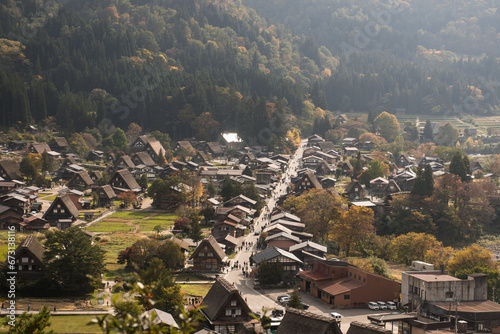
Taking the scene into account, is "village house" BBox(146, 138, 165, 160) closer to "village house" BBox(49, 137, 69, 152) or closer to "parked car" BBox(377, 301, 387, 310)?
"village house" BBox(49, 137, 69, 152)

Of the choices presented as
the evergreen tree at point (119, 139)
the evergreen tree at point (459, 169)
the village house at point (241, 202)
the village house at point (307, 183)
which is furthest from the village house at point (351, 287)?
the evergreen tree at point (119, 139)

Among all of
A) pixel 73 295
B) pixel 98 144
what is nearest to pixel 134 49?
pixel 98 144

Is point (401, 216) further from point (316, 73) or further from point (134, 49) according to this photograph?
point (316, 73)

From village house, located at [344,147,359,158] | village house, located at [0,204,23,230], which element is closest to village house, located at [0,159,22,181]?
village house, located at [0,204,23,230]

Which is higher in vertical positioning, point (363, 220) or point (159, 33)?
point (159, 33)

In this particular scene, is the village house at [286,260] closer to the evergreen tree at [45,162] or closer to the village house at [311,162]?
the evergreen tree at [45,162]

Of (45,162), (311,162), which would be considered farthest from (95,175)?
(311,162)
